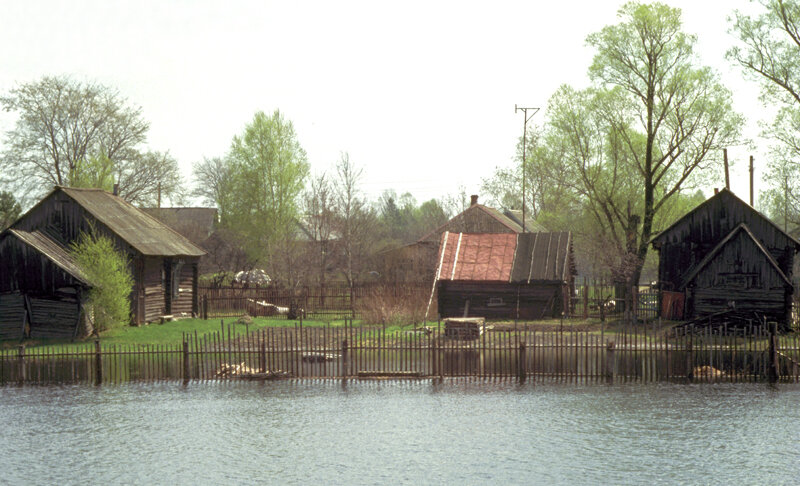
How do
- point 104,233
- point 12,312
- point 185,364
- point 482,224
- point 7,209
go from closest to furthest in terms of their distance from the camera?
1. point 185,364
2. point 12,312
3. point 104,233
4. point 7,209
5. point 482,224

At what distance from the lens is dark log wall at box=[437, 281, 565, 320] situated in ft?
152

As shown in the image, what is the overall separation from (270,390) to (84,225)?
20.0 m

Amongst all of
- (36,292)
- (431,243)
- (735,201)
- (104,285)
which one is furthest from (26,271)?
(735,201)

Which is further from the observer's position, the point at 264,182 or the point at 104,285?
the point at 264,182

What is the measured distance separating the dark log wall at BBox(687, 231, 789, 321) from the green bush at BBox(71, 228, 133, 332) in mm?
27330

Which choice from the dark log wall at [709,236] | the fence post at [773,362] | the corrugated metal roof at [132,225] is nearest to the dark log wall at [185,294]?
the corrugated metal roof at [132,225]

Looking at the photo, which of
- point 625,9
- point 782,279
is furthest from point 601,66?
point 782,279

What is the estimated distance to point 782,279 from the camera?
39500mm

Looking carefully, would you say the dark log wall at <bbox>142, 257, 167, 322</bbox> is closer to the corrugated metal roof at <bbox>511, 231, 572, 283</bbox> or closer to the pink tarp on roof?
the pink tarp on roof

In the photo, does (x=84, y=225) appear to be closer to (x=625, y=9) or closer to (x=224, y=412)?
(x=224, y=412)

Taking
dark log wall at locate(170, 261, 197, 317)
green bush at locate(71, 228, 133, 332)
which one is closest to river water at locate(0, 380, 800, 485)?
green bush at locate(71, 228, 133, 332)

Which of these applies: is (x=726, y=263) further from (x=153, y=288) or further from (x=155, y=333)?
(x=153, y=288)

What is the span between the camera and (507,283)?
4653cm

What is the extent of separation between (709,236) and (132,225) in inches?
1188
